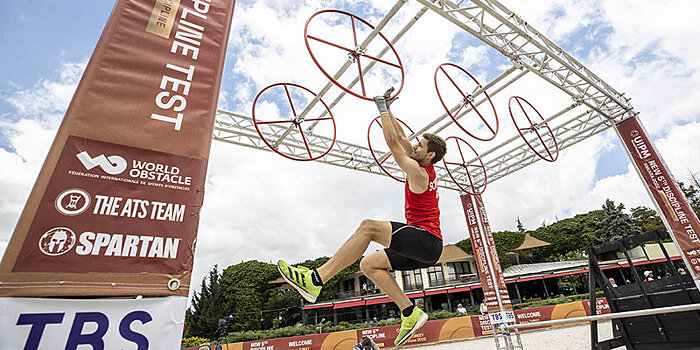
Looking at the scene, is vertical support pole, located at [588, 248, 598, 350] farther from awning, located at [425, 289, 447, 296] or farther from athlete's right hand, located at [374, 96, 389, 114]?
awning, located at [425, 289, 447, 296]

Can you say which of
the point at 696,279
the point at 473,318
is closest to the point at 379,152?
the point at 696,279

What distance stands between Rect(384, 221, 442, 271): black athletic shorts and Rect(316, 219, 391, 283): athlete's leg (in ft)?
0.25

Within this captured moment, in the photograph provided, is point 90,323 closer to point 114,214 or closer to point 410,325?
point 114,214

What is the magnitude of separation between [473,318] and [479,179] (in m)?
6.72

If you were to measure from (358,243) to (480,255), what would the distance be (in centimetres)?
908

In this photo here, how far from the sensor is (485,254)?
1044 cm

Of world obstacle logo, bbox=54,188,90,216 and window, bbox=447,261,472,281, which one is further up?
window, bbox=447,261,472,281

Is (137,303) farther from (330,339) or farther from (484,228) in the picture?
(330,339)

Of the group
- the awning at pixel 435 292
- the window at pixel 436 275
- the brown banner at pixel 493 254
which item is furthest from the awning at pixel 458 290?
the brown banner at pixel 493 254

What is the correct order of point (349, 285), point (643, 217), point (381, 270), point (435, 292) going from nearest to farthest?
point (381, 270), point (435, 292), point (349, 285), point (643, 217)

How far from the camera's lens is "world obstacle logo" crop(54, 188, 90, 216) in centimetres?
164

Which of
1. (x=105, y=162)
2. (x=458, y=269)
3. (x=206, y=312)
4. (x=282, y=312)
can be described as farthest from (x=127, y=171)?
(x=458, y=269)

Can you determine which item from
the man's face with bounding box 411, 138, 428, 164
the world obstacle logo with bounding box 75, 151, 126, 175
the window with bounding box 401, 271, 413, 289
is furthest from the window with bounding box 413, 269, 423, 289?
the world obstacle logo with bounding box 75, 151, 126, 175

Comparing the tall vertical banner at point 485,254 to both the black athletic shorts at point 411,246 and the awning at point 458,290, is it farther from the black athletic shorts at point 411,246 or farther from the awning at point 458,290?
the awning at point 458,290
